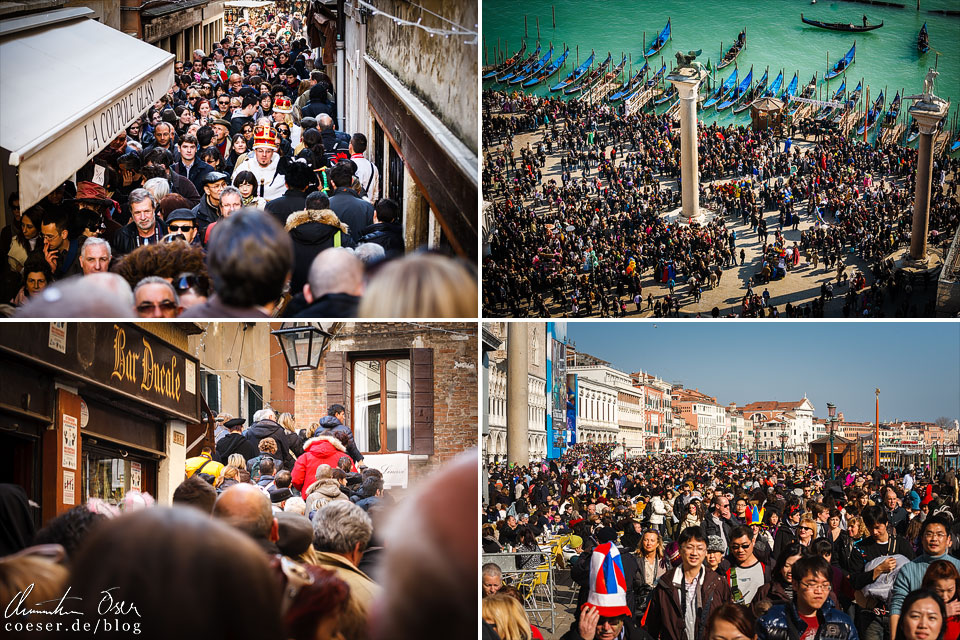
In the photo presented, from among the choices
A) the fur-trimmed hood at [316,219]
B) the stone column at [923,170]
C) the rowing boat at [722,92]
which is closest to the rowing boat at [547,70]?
the rowing boat at [722,92]

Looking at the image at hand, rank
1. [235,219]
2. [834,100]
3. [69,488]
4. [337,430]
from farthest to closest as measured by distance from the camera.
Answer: [834,100], [337,430], [235,219], [69,488]

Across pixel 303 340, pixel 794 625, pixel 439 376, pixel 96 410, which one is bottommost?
pixel 794 625

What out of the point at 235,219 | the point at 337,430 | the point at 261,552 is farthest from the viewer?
the point at 337,430

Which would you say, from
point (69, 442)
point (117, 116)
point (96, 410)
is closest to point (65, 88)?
point (117, 116)

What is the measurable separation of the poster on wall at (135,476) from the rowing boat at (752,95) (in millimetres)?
2769

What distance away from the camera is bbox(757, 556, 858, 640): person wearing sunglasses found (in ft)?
13.0

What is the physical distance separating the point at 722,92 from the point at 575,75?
61 centimetres

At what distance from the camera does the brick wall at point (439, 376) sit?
12.6ft

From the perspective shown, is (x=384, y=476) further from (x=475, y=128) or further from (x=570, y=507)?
(x=475, y=128)

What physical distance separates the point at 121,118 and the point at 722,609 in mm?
3084

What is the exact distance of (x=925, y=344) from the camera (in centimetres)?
409

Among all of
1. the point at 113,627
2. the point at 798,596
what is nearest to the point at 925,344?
the point at 798,596

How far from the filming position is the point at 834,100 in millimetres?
4105

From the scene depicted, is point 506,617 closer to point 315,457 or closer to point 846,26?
point 315,457
